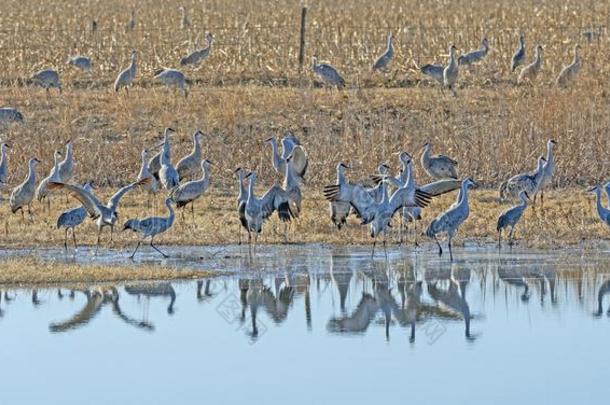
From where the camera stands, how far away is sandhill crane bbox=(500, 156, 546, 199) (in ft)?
50.5

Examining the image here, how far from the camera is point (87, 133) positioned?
20.0 meters

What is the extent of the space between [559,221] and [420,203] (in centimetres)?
180

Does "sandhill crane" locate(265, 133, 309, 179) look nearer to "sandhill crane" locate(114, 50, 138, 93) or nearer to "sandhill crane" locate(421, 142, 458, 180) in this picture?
"sandhill crane" locate(421, 142, 458, 180)

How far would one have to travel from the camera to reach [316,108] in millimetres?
20891

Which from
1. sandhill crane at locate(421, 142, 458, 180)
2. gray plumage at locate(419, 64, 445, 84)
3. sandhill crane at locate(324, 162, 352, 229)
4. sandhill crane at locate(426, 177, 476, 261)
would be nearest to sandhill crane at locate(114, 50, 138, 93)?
gray plumage at locate(419, 64, 445, 84)

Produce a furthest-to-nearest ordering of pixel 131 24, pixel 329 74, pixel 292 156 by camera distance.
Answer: pixel 131 24, pixel 329 74, pixel 292 156

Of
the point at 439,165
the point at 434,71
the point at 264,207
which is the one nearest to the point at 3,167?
the point at 264,207

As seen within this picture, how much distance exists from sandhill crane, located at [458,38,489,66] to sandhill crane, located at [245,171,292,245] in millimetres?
10972

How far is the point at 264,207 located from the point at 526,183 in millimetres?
3339

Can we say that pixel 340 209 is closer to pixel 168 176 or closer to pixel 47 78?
pixel 168 176

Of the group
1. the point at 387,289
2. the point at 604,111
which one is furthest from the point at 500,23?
the point at 387,289

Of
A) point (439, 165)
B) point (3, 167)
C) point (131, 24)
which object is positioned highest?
point (131, 24)

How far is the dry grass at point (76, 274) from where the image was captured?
37.3 ft

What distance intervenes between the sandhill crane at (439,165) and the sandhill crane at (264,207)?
2785 mm
